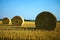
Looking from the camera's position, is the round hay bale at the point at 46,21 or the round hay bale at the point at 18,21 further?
the round hay bale at the point at 18,21

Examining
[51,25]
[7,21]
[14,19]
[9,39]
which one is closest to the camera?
[9,39]

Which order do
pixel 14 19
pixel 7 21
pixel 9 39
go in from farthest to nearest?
pixel 7 21, pixel 14 19, pixel 9 39

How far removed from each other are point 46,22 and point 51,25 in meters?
0.56

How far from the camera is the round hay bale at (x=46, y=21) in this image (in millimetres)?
12203

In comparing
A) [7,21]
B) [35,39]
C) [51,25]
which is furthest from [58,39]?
[7,21]

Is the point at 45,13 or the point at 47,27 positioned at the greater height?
the point at 45,13

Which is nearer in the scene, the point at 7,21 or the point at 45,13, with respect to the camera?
the point at 45,13

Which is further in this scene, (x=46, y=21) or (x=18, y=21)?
(x=18, y=21)

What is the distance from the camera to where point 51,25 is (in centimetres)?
1220

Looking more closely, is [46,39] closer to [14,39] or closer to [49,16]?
[14,39]

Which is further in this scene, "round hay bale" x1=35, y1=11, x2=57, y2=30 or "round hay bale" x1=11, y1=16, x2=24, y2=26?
"round hay bale" x1=11, y1=16, x2=24, y2=26

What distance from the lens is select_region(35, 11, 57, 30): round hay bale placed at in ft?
40.0

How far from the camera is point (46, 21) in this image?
41.4ft

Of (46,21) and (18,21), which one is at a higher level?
(46,21)
